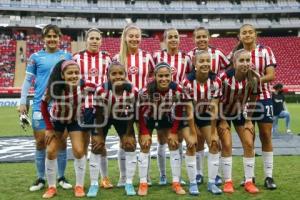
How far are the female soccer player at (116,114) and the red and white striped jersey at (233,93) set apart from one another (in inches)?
46.3

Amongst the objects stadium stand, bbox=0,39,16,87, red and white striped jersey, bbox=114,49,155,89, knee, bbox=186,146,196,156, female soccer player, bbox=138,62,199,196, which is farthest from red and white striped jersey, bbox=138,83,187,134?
stadium stand, bbox=0,39,16,87

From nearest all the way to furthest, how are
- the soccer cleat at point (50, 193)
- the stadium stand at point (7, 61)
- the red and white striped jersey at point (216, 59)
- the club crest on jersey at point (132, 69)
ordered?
the soccer cleat at point (50, 193) < the club crest on jersey at point (132, 69) < the red and white striped jersey at point (216, 59) < the stadium stand at point (7, 61)

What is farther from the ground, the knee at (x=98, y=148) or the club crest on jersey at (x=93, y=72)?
the club crest on jersey at (x=93, y=72)

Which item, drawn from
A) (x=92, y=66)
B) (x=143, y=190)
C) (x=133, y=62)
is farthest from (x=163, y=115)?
(x=92, y=66)

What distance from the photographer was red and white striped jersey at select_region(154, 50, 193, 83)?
587 cm

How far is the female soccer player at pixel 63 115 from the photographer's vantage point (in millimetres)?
5180

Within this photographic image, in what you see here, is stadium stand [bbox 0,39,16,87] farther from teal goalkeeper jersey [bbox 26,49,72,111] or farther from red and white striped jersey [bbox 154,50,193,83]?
red and white striped jersey [bbox 154,50,193,83]

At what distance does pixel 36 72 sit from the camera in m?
5.71

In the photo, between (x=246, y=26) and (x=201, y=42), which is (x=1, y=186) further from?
(x=246, y=26)

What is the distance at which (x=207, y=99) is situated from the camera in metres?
5.39

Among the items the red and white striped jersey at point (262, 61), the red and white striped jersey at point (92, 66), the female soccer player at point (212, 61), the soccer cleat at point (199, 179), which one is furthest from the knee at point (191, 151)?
the red and white striped jersey at point (92, 66)

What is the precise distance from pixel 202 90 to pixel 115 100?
1128 millimetres

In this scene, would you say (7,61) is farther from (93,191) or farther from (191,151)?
(191,151)

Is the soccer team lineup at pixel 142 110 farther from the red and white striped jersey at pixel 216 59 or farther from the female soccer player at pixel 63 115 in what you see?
the red and white striped jersey at pixel 216 59
